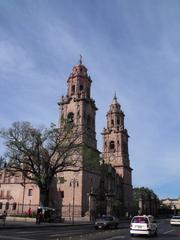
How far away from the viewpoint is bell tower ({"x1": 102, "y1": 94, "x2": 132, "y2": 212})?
85062 millimetres

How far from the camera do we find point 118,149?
8631 cm

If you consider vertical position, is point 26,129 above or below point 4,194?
above

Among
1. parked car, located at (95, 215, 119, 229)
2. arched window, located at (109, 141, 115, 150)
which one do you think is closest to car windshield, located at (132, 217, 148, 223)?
parked car, located at (95, 215, 119, 229)

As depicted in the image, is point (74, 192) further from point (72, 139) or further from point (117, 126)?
point (117, 126)

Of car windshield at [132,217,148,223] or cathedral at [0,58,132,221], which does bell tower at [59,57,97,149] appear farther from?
car windshield at [132,217,148,223]

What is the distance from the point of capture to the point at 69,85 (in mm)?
71562

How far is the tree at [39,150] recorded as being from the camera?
41.9 m

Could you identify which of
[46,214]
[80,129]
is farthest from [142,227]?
[80,129]

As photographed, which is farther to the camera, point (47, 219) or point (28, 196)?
point (28, 196)

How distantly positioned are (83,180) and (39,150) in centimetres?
1868

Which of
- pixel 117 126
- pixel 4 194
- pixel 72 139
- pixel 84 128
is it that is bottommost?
pixel 4 194

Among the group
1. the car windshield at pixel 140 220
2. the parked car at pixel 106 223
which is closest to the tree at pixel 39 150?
the parked car at pixel 106 223

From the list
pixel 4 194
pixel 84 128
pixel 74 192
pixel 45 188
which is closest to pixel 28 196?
pixel 4 194

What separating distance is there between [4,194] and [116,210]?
25509 millimetres
